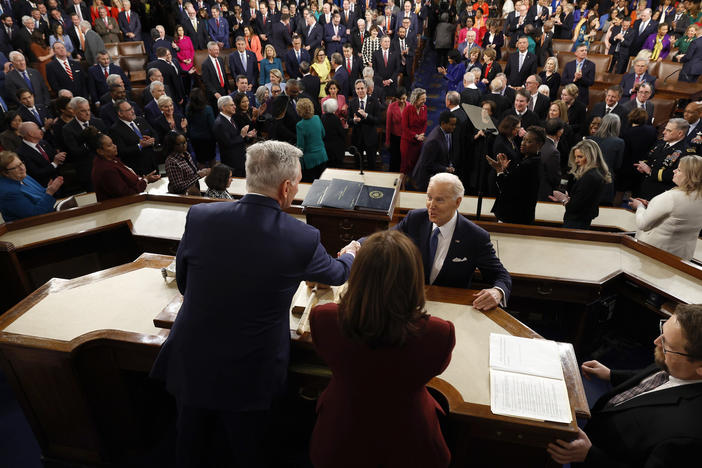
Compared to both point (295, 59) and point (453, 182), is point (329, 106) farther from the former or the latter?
point (453, 182)

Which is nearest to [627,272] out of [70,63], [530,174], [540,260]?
[540,260]

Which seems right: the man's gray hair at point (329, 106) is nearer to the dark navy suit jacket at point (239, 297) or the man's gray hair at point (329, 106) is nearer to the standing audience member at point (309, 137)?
the standing audience member at point (309, 137)

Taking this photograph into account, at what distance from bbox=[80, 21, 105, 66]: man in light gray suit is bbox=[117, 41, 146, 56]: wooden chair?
38 centimetres

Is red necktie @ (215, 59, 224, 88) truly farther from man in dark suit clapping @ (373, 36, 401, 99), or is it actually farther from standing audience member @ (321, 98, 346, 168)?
standing audience member @ (321, 98, 346, 168)

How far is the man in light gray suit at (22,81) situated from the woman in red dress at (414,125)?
5.00 metres

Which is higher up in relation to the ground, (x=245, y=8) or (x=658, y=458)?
(x=245, y=8)

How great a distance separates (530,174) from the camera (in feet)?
12.0

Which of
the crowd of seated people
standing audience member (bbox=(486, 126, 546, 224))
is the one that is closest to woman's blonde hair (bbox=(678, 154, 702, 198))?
the crowd of seated people

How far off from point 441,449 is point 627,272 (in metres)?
2.18

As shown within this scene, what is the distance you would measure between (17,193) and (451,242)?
333cm

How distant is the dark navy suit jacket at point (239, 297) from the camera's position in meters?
1.61

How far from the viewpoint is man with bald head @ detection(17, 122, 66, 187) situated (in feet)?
14.9

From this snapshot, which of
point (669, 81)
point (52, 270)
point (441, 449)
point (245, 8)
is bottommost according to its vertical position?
point (52, 270)

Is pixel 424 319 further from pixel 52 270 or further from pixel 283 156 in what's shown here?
pixel 52 270
